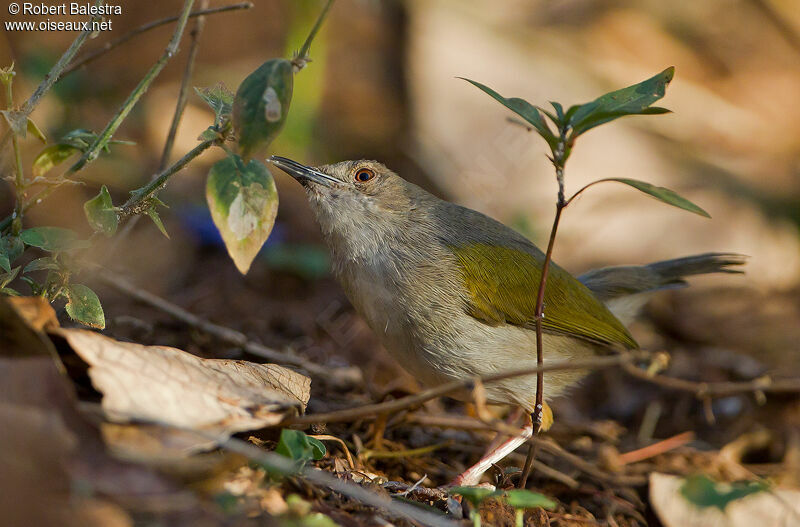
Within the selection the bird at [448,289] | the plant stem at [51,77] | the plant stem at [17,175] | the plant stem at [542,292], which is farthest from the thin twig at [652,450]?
the plant stem at [51,77]

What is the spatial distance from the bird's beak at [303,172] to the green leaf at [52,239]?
136cm

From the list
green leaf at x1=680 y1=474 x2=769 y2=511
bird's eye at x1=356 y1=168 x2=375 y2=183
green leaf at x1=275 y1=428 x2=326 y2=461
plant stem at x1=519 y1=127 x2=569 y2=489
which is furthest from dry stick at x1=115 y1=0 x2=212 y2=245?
green leaf at x1=680 y1=474 x2=769 y2=511

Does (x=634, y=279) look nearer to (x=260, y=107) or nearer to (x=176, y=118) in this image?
(x=176, y=118)

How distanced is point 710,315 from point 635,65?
172 inches

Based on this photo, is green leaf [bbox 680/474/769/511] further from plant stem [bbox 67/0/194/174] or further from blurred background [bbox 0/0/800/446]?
blurred background [bbox 0/0/800/446]

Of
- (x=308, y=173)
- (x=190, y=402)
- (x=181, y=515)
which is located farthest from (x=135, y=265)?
(x=181, y=515)

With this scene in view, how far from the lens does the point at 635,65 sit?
9.55m

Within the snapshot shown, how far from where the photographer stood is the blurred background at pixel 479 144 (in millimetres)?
5832

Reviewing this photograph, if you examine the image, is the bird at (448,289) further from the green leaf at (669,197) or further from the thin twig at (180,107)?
the green leaf at (669,197)

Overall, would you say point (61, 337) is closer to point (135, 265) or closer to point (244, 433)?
point (244, 433)

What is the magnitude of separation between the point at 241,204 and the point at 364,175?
1810 mm

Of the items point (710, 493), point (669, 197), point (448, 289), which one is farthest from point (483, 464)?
point (669, 197)

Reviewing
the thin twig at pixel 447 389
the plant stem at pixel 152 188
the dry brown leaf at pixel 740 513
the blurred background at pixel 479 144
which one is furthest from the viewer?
the blurred background at pixel 479 144

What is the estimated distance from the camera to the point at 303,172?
3.97 metres
